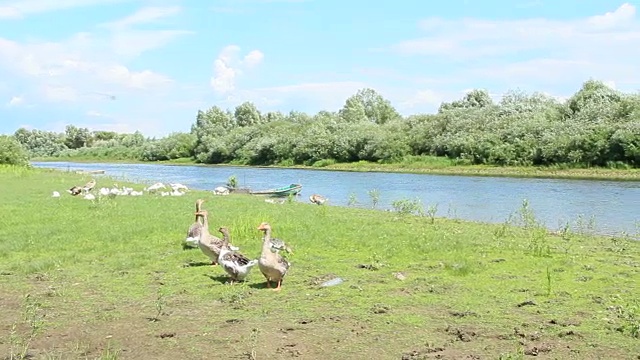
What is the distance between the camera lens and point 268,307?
10055 mm

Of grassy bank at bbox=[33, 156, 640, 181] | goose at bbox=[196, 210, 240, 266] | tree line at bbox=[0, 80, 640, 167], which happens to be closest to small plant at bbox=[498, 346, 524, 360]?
goose at bbox=[196, 210, 240, 266]

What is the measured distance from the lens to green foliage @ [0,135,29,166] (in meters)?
57.1

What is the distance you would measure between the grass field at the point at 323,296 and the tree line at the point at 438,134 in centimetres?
4702

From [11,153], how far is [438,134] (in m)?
45.7

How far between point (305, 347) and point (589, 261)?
770 centimetres

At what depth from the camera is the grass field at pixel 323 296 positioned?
27.3ft

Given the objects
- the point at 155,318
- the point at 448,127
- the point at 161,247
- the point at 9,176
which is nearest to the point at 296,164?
the point at 448,127

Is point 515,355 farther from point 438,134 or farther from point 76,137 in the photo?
point 76,137

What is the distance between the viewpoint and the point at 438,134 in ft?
262

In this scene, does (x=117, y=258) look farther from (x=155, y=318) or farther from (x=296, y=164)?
(x=296, y=164)

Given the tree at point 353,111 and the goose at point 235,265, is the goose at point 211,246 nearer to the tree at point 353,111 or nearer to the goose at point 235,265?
the goose at point 235,265

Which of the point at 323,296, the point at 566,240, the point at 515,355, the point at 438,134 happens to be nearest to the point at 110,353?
the point at 323,296

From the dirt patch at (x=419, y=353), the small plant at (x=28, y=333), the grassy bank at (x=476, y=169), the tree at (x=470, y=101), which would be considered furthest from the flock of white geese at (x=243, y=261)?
the tree at (x=470, y=101)

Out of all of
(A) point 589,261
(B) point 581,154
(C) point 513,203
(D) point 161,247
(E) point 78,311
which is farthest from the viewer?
(B) point 581,154
